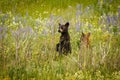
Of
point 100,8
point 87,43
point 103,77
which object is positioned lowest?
point 103,77

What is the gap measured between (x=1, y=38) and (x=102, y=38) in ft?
9.43

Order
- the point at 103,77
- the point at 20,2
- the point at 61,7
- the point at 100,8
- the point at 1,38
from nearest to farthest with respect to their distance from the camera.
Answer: the point at 103,77 → the point at 1,38 → the point at 100,8 → the point at 61,7 → the point at 20,2

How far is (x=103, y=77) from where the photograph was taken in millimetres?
5043

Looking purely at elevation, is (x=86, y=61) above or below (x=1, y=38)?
below

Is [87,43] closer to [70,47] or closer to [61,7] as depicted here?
[70,47]

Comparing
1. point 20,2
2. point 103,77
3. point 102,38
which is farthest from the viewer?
point 20,2

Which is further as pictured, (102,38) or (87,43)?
(102,38)

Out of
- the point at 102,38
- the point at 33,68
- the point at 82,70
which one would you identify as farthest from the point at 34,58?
the point at 102,38

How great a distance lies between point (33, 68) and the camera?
5266mm

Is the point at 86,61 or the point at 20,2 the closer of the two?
the point at 86,61

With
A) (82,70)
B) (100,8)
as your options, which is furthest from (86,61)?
(100,8)

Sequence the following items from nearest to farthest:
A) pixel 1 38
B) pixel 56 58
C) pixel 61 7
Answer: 1. pixel 1 38
2. pixel 56 58
3. pixel 61 7

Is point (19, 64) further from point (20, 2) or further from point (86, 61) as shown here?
point (20, 2)

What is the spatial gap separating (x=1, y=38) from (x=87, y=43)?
1.69 meters
